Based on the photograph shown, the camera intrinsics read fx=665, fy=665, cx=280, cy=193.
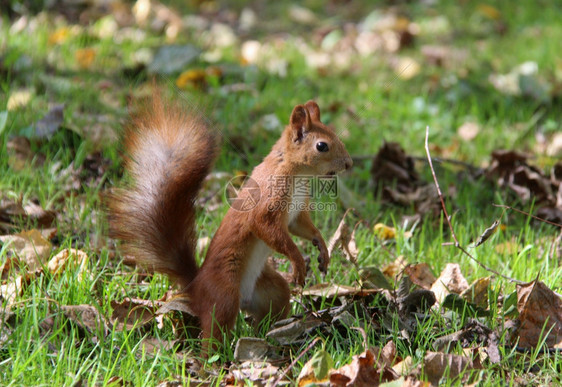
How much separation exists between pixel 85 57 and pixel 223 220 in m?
1.92

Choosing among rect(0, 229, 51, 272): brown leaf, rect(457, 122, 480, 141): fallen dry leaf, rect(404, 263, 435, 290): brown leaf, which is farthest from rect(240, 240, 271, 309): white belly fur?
rect(457, 122, 480, 141): fallen dry leaf

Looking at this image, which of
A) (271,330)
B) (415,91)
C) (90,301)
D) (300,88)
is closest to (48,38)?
(300,88)

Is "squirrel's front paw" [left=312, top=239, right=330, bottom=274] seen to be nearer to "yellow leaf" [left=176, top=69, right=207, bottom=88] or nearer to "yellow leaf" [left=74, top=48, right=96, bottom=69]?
"yellow leaf" [left=176, top=69, right=207, bottom=88]

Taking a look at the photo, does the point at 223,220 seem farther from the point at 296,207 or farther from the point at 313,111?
the point at 313,111

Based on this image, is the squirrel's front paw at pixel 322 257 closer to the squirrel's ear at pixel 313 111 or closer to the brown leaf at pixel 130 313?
the squirrel's ear at pixel 313 111

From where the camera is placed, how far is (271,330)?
1.59m

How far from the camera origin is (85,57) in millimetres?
3213

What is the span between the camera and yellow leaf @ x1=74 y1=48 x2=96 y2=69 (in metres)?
3.19

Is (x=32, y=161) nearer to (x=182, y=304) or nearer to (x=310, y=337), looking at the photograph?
(x=182, y=304)

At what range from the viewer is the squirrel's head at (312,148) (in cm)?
159

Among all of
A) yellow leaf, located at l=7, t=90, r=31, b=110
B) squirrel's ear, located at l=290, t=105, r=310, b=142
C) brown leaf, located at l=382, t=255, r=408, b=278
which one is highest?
squirrel's ear, located at l=290, t=105, r=310, b=142

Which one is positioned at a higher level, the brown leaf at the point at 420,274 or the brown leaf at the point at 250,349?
the brown leaf at the point at 420,274

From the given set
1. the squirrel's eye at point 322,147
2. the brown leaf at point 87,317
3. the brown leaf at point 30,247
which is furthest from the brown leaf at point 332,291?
the brown leaf at point 30,247

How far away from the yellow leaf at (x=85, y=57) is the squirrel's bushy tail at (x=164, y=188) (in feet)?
5.42
